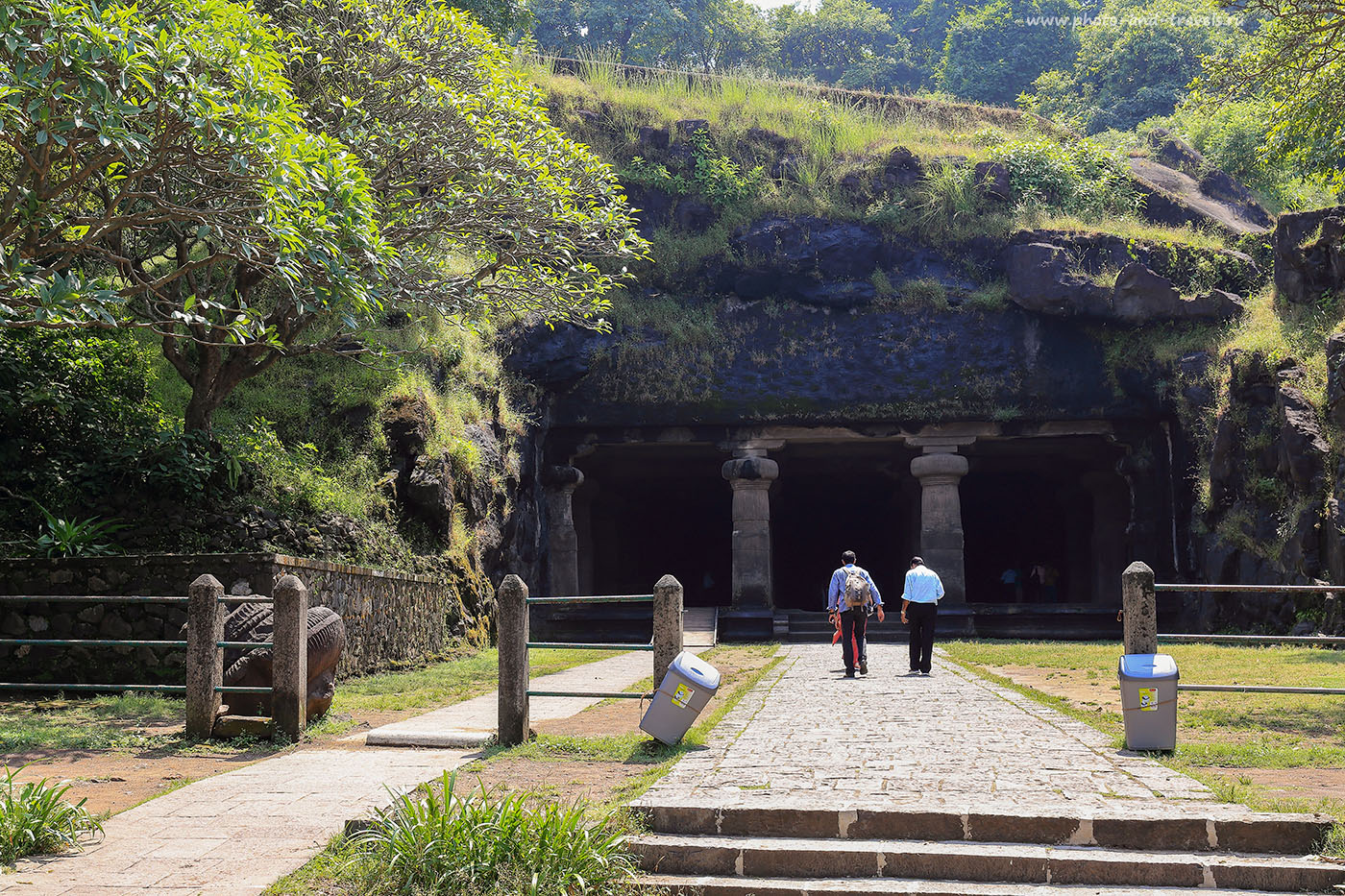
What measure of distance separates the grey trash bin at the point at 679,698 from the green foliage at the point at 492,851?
2.29 metres

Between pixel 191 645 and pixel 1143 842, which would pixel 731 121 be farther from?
pixel 1143 842

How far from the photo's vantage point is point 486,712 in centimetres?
1016

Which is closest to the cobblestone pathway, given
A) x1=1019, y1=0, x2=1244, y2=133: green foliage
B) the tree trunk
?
the tree trunk

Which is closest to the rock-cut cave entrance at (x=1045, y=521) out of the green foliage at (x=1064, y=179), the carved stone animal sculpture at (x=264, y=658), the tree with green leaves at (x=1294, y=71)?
the green foliage at (x=1064, y=179)

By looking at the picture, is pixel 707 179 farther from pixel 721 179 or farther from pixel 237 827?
pixel 237 827

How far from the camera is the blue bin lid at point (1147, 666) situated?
7.45m

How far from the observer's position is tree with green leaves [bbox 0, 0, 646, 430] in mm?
8602

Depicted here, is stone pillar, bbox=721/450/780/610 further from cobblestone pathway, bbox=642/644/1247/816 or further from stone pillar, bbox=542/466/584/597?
cobblestone pathway, bbox=642/644/1247/816

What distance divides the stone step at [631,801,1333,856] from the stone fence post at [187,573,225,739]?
13.4 ft

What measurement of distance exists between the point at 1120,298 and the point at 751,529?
8.26 m

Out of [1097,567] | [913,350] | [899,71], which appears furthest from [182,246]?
[899,71]

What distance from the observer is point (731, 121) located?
85.4 feet

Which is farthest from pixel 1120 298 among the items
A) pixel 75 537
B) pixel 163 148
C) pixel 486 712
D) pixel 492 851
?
pixel 492 851

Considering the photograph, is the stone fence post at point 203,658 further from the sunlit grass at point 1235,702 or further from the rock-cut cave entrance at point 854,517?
the rock-cut cave entrance at point 854,517
